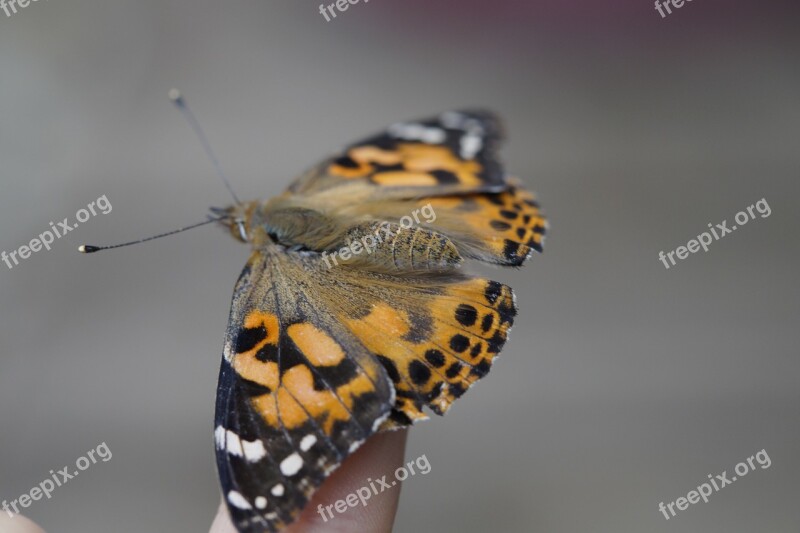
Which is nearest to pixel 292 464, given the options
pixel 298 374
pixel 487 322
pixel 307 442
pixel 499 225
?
pixel 307 442

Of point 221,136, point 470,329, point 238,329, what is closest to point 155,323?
point 221,136

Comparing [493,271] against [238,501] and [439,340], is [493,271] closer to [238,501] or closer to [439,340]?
[439,340]

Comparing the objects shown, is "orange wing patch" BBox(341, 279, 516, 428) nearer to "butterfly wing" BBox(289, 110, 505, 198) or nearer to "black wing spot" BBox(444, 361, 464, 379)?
"black wing spot" BBox(444, 361, 464, 379)

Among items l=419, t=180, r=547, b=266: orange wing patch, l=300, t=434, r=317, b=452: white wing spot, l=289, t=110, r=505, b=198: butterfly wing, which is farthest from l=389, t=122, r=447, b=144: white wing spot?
l=300, t=434, r=317, b=452: white wing spot

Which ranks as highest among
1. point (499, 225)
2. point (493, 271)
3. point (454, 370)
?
point (499, 225)

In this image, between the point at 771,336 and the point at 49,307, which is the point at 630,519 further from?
the point at 49,307

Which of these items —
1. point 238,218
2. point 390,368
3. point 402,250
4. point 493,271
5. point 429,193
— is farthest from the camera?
point 493,271
